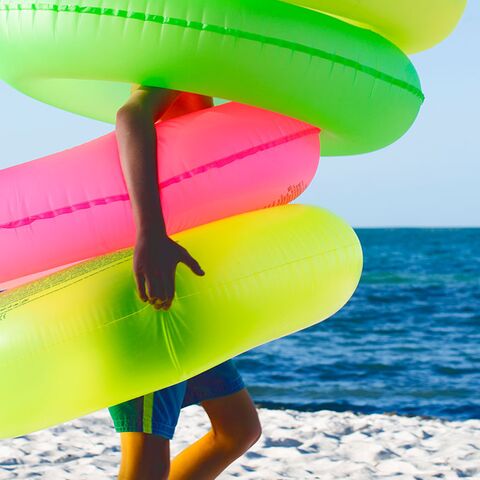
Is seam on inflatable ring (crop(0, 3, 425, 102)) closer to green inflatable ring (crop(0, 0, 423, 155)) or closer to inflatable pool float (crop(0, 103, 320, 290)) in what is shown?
green inflatable ring (crop(0, 0, 423, 155))

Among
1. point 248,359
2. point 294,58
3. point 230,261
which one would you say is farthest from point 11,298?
point 248,359

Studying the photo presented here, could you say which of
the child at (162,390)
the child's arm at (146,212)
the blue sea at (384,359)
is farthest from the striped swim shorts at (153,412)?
the blue sea at (384,359)

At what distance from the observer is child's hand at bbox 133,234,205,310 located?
2.41m

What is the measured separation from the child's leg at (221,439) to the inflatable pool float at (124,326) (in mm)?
354

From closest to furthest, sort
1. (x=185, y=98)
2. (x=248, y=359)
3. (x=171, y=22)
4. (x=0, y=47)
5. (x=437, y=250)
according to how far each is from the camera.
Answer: (x=171, y=22), (x=0, y=47), (x=185, y=98), (x=248, y=359), (x=437, y=250)

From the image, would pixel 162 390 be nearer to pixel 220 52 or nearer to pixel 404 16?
pixel 220 52

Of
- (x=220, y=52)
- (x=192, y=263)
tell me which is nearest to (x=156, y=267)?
(x=192, y=263)

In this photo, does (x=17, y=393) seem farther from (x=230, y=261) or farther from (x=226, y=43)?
(x=226, y=43)

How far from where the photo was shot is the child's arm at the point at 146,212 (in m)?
2.42

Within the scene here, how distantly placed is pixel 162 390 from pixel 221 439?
1.15ft

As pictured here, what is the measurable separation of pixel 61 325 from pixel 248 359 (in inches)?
457

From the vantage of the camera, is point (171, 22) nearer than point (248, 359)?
Yes

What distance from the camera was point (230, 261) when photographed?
2.57 m

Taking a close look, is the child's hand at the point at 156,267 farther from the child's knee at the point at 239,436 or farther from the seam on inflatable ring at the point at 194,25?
the child's knee at the point at 239,436
